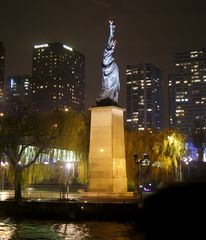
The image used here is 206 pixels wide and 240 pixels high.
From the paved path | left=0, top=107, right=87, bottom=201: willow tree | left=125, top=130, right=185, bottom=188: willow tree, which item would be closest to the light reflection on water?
the paved path

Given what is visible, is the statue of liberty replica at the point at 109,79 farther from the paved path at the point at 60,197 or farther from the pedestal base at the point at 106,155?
the paved path at the point at 60,197

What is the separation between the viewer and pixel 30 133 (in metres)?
46.1

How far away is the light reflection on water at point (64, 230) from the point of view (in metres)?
23.5

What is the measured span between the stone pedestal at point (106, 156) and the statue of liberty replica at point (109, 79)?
1.58 meters

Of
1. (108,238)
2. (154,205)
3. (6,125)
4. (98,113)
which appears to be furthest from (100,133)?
(154,205)

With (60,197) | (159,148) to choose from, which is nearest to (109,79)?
(60,197)

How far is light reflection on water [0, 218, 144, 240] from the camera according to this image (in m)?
23.5

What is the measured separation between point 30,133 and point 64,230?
2040cm

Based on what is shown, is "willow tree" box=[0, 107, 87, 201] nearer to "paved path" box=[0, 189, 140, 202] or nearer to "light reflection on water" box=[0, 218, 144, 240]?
"paved path" box=[0, 189, 140, 202]

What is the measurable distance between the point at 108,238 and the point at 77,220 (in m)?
10.4

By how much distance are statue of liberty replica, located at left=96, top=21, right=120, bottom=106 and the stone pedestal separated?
1.58 metres

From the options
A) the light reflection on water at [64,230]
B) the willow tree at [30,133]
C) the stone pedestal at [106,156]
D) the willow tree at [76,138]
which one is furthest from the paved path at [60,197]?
the light reflection on water at [64,230]

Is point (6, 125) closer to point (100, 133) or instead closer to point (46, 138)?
point (46, 138)

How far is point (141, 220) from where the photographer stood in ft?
7.11
